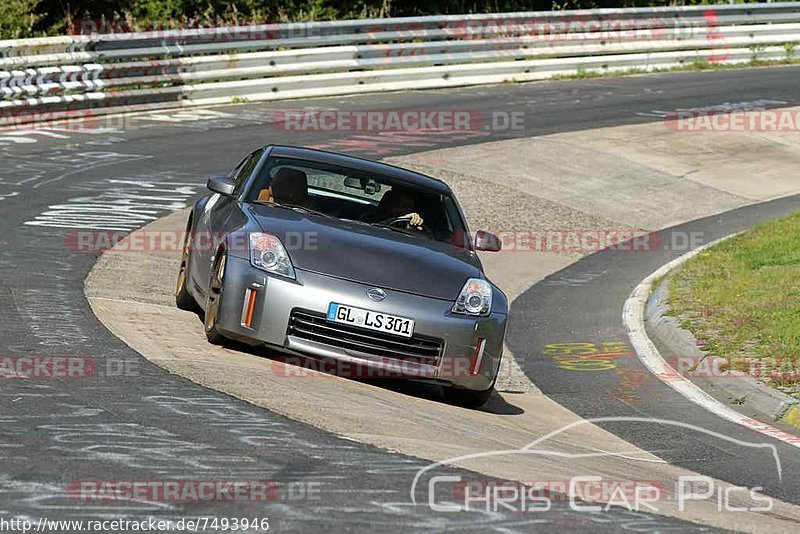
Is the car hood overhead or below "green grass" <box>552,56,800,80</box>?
overhead

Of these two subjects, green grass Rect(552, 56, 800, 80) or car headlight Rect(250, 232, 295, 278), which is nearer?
car headlight Rect(250, 232, 295, 278)

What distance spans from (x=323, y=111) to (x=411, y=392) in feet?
48.2

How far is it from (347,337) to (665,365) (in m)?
3.70

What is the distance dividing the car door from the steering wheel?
1.09 meters

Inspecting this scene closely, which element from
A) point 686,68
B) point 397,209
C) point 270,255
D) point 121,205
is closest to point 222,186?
point 397,209

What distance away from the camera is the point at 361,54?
1027 inches

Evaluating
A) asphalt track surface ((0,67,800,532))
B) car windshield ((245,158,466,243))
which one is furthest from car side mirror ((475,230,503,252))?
asphalt track surface ((0,67,800,532))

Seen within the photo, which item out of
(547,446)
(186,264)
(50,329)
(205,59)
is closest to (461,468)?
(547,446)

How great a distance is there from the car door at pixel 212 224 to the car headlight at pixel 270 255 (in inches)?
18.7

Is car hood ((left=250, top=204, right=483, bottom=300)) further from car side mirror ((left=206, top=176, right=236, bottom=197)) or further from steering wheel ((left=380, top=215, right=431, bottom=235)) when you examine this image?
car side mirror ((left=206, top=176, right=236, bottom=197))

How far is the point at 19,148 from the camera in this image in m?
18.8

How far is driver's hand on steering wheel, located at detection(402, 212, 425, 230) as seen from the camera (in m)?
10.1

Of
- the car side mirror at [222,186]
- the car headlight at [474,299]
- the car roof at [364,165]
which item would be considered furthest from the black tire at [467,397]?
the car side mirror at [222,186]

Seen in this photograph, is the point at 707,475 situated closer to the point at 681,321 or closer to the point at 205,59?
the point at 681,321
